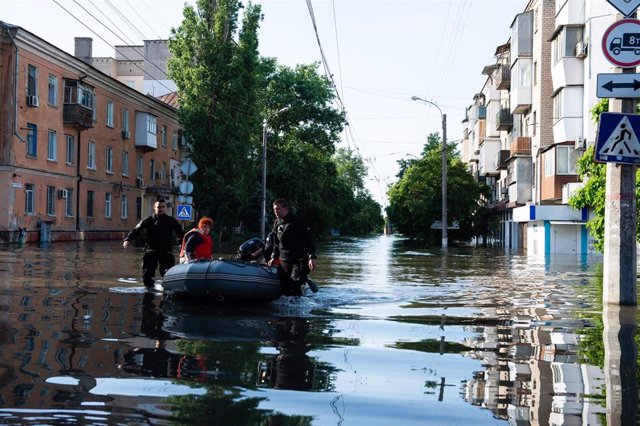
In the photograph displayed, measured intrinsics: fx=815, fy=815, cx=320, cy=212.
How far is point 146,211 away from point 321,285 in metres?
43.9

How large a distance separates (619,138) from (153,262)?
27.4ft

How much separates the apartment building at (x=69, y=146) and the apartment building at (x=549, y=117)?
79.3 feet

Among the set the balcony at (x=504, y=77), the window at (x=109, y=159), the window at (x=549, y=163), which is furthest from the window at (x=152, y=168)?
the window at (x=549, y=163)

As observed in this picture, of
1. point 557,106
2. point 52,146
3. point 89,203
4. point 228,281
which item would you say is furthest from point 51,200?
point 228,281

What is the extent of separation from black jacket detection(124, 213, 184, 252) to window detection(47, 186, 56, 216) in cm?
3003

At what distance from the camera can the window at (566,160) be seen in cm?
4184

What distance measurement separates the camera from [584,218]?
43.0 m

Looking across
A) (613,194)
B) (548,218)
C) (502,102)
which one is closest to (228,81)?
(548,218)

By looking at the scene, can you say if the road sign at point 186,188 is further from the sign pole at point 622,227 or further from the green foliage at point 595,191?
the sign pole at point 622,227

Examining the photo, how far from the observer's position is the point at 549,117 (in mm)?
46500

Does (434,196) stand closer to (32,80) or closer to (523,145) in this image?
(523,145)

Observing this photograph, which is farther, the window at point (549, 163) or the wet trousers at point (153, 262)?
the window at point (549, 163)

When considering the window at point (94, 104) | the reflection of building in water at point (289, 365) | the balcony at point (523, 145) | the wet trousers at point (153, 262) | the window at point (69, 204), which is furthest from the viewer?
the balcony at point (523, 145)

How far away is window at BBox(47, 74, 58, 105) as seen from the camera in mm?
42688
